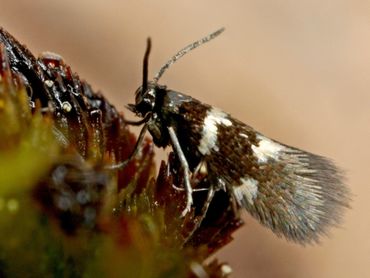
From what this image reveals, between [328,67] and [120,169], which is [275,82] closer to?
[328,67]

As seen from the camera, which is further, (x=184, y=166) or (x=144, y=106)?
(x=144, y=106)

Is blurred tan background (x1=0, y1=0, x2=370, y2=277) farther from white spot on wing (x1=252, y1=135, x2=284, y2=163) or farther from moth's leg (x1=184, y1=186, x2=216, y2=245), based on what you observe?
moth's leg (x1=184, y1=186, x2=216, y2=245)

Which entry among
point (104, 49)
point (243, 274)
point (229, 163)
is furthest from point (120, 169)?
point (104, 49)

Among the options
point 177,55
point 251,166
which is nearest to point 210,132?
point 251,166

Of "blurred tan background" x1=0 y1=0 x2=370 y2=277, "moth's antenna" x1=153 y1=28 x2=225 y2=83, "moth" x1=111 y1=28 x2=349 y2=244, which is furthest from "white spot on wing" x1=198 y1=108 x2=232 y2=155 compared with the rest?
"blurred tan background" x1=0 y1=0 x2=370 y2=277

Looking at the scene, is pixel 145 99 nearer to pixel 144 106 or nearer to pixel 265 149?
pixel 144 106

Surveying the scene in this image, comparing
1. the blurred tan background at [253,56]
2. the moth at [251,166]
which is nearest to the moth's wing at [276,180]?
the moth at [251,166]

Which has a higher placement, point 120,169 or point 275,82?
point 275,82
